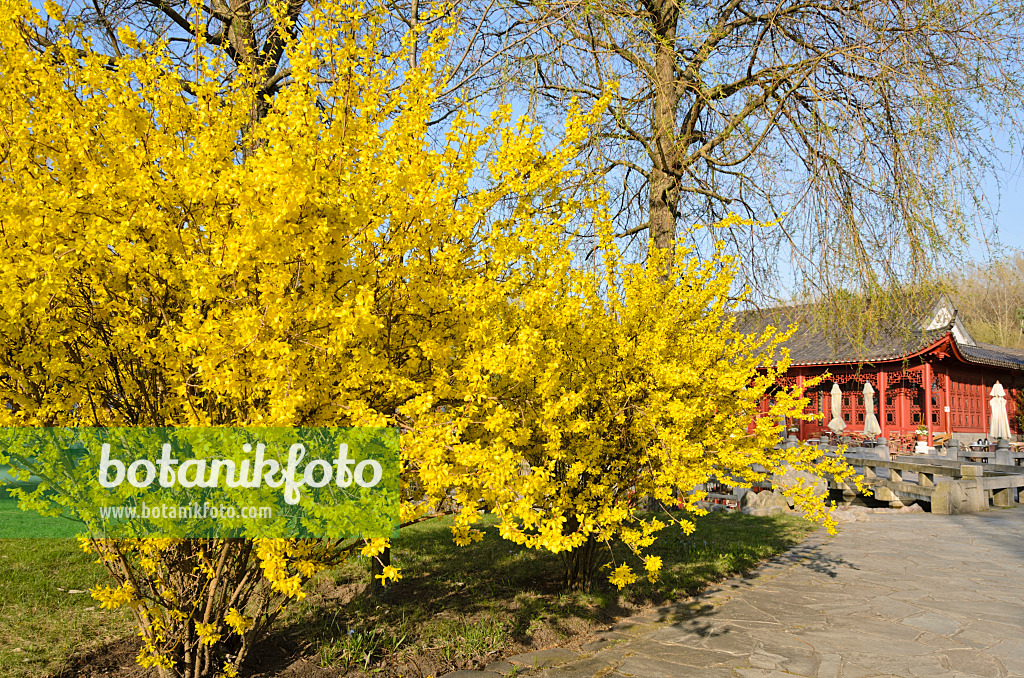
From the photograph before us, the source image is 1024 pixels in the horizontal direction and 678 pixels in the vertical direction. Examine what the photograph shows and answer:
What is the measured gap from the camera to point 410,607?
5.21 m

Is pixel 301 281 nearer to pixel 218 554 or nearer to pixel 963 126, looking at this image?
pixel 218 554

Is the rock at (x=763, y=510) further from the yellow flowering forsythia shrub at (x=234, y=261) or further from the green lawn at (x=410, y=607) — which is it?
the yellow flowering forsythia shrub at (x=234, y=261)

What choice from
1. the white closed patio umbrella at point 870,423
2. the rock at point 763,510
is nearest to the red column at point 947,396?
the white closed patio umbrella at point 870,423

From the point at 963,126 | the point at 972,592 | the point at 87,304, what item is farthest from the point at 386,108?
the point at 972,592

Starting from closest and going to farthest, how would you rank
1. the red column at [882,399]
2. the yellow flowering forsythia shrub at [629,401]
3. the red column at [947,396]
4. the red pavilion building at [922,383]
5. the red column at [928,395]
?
1. the yellow flowering forsythia shrub at [629,401]
2. the red column at [928,395]
3. the red pavilion building at [922,383]
4. the red column at [947,396]
5. the red column at [882,399]

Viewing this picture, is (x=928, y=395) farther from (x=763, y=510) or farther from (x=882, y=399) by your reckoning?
(x=763, y=510)

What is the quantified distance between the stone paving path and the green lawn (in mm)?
255

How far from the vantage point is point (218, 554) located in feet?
11.9

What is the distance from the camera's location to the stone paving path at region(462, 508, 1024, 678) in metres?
4.38

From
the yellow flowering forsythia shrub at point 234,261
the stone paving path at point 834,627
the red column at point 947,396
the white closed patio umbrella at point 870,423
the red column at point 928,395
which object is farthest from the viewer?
the red column at point 947,396

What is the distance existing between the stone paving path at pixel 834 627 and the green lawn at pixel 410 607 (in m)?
0.26

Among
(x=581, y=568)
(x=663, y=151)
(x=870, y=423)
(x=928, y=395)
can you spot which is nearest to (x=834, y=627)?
(x=581, y=568)

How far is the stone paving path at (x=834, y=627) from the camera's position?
4.38 metres

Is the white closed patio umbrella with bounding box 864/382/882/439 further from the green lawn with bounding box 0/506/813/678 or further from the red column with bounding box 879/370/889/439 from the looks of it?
the green lawn with bounding box 0/506/813/678
